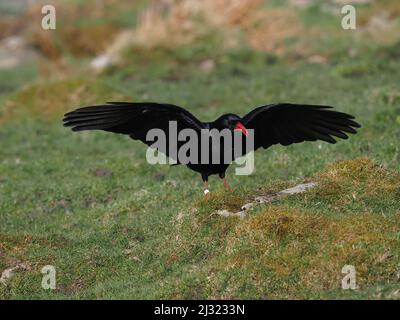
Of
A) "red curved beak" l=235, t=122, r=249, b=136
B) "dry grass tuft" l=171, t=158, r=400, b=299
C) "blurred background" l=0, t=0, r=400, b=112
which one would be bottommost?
"dry grass tuft" l=171, t=158, r=400, b=299

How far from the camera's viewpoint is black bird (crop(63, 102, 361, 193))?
8.73 meters

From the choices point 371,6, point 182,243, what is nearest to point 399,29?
point 371,6

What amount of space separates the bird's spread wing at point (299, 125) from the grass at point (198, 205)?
400mm

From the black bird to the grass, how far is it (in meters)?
0.44

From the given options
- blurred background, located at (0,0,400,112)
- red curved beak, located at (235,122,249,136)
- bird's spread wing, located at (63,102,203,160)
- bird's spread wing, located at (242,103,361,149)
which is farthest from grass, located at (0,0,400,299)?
blurred background, located at (0,0,400,112)

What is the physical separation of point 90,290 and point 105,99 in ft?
29.7

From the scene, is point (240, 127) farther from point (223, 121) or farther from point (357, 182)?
point (357, 182)

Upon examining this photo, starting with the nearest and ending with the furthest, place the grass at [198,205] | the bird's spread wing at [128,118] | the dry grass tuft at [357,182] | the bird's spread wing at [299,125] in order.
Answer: the grass at [198,205], the bird's spread wing at [128,118], the dry grass tuft at [357,182], the bird's spread wing at [299,125]

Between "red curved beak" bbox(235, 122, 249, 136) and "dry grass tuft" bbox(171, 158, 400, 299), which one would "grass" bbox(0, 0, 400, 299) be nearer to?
"dry grass tuft" bbox(171, 158, 400, 299)

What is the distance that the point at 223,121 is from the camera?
884cm

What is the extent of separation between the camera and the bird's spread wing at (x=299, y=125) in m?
9.20

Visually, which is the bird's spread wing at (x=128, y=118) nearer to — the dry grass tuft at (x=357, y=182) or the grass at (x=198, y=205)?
the grass at (x=198, y=205)

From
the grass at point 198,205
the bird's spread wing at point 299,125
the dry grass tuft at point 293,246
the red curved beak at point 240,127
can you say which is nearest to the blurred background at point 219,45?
the grass at point 198,205

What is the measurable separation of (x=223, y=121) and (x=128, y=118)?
3.25 feet
